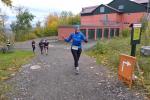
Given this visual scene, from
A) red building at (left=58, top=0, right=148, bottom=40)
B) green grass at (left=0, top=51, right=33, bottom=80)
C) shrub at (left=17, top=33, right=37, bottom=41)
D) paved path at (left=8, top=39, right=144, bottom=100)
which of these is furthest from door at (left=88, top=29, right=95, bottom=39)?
paved path at (left=8, top=39, right=144, bottom=100)

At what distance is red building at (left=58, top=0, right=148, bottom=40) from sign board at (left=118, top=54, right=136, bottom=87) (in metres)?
46.6

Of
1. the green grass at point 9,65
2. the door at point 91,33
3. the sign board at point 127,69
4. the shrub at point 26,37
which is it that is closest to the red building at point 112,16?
the door at point 91,33

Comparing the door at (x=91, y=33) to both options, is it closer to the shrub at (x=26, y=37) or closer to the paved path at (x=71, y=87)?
the shrub at (x=26, y=37)

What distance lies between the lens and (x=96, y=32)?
56719mm

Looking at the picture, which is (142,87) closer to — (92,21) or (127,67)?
(127,67)

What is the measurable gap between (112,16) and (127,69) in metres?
59.8

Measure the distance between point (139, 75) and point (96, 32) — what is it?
156ft

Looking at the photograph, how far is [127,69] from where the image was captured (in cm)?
885

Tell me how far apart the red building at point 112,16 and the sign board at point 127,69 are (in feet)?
153

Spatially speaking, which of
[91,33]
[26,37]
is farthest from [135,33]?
[26,37]

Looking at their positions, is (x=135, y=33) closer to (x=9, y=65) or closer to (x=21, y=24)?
(x=9, y=65)

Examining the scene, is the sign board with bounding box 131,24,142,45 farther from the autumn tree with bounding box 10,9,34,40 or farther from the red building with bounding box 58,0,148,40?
the autumn tree with bounding box 10,9,34,40

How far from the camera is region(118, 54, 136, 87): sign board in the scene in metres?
8.46

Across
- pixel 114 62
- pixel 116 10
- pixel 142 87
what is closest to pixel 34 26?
pixel 116 10
